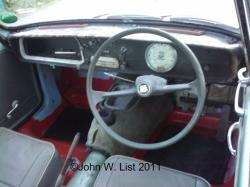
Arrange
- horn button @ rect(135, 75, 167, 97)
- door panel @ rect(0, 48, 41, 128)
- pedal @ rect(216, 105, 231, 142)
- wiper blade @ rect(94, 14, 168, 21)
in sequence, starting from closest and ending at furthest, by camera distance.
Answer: horn button @ rect(135, 75, 167, 97) → wiper blade @ rect(94, 14, 168, 21) → door panel @ rect(0, 48, 41, 128) → pedal @ rect(216, 105, 231, 142)

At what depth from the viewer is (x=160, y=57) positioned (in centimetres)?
179

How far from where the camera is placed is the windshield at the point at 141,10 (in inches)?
73.4

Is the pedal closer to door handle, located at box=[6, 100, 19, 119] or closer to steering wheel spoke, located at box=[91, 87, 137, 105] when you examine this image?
steering wheel spoke, located at box=[91, 87, 137, 105]

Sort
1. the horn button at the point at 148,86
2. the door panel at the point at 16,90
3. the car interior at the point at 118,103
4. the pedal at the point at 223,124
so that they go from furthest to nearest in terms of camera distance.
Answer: the pedal at the point at 223,124 → the door panel at the point at 16,90 → the car interior at the point at 118,103 → the horn button at the point at 148,86

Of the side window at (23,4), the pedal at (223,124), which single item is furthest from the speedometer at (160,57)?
the side window at (23,4)

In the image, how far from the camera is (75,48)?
2.09 metres

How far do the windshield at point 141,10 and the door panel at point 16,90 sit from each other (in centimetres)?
25

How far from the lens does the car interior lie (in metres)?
1.67

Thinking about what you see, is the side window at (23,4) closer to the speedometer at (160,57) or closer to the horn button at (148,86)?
the speedometer at (160,57)

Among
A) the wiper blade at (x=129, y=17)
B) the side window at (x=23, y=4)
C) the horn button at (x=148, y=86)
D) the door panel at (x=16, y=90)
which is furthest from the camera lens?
the side window at (x=23, y=4)

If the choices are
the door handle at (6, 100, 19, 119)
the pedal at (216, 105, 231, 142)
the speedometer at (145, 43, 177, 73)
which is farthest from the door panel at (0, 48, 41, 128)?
the pedal at (216, 105, 231, 142)

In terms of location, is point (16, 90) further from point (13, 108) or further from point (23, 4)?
point (23, 4)

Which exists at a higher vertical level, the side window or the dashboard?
the side window

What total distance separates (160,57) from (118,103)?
1.21 ft
